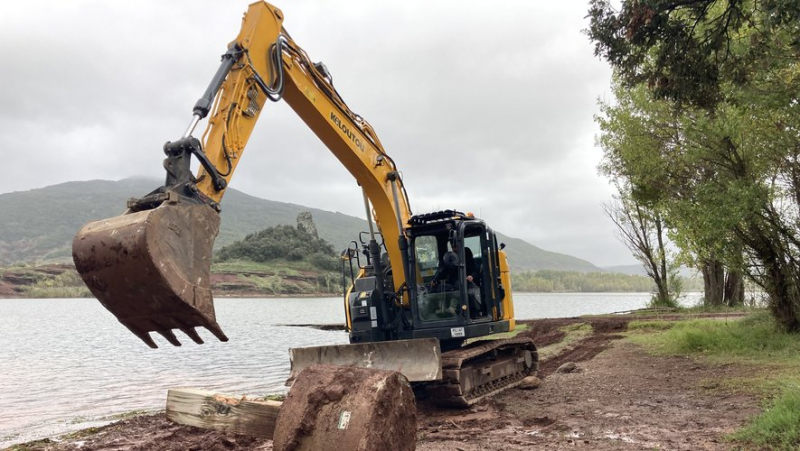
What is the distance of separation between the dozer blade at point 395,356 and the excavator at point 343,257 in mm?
18

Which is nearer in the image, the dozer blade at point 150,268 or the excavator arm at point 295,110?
the dozer blade at point 150,268

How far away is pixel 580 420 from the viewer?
716 cm

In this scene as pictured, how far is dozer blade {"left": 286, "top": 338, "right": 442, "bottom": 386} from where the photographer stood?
25.7 ft

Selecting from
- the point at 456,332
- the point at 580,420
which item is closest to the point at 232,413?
the point at 580,420

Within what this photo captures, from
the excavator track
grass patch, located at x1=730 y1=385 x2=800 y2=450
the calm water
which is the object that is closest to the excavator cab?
the excavator track

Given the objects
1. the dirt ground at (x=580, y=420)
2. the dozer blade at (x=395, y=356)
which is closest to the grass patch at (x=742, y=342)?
the dirt ground at (x=580, y=420)

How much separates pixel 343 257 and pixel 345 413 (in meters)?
5.90

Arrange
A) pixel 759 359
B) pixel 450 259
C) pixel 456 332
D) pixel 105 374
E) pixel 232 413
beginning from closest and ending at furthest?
pixel 232 413
pixel 456 332
pixel 450 259
pixel 759 359
pixel 105 374

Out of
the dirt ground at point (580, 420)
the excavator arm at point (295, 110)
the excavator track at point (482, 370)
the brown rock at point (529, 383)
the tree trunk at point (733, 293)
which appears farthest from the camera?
the tree trunk at point (733, 293)

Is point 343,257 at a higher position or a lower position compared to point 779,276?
higher

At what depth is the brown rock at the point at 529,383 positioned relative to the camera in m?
10.0

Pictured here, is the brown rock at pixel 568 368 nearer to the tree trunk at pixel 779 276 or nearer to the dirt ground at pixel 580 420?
the dirt ground at pixel 580 420

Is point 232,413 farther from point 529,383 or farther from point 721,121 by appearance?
point 721,121

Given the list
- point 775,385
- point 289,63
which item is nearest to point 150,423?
point 289,63
